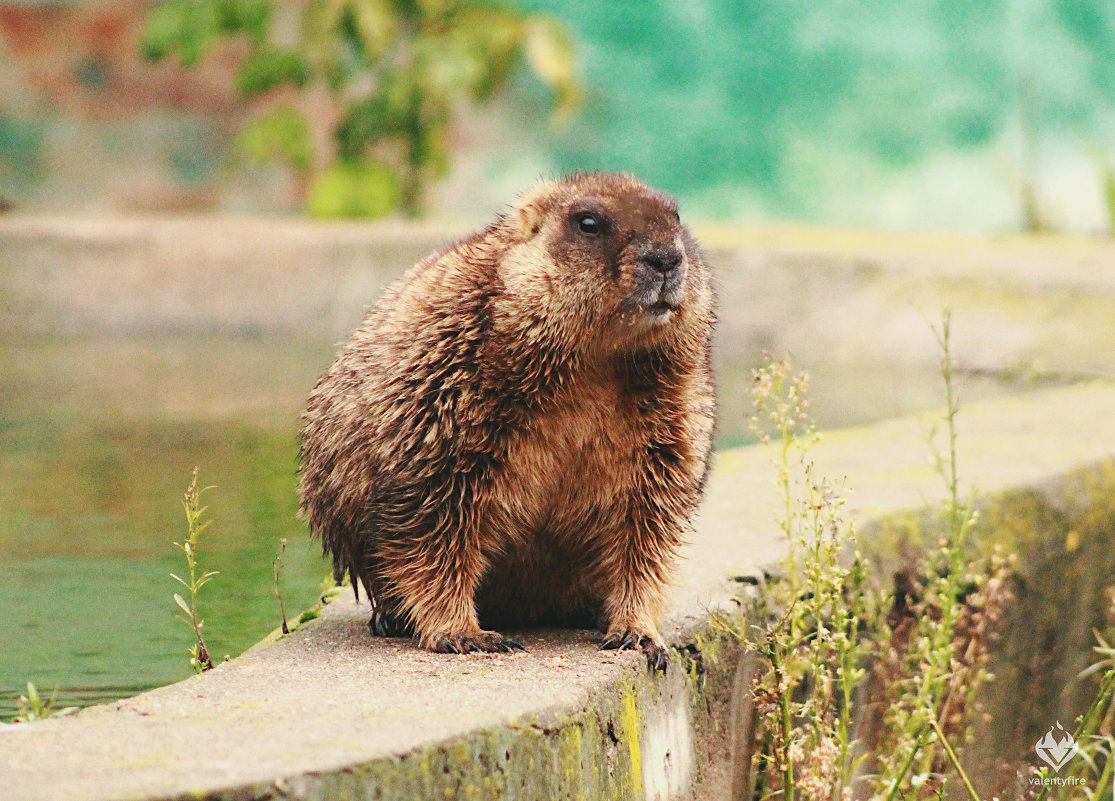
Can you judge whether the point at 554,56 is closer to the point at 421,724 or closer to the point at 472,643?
the point at 472,643

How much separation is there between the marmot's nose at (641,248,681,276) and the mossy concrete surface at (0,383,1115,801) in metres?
0.83

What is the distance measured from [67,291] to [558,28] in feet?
15.7

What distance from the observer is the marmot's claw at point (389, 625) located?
3795 millimetres

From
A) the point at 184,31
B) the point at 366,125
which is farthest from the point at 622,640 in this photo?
the point at 184,31

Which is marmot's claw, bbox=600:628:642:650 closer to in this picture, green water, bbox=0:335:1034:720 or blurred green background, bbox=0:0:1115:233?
green water, bbox=0:335:1034:720

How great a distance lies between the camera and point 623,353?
3684mm

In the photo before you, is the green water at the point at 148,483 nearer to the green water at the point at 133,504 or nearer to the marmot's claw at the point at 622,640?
the green water at the point at 133,504

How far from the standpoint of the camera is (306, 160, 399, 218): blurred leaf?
47.6 feet

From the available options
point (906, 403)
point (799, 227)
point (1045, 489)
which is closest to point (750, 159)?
point (799, 227)

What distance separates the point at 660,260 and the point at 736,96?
464 inches

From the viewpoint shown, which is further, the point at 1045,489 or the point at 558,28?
the point at 558,28

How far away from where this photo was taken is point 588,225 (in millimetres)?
3635

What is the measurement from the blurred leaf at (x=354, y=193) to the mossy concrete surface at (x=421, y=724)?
10.0 meters

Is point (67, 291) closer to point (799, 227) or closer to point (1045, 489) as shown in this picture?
point (799, 227)
